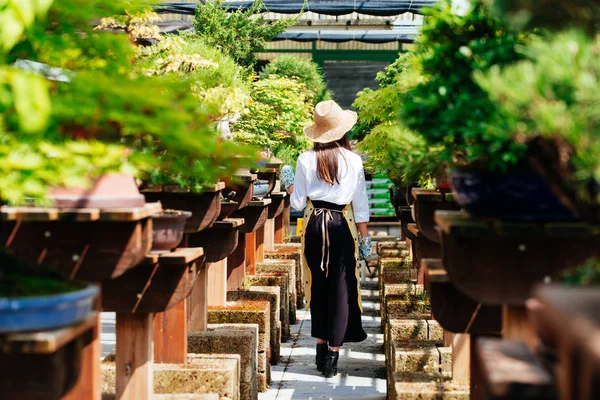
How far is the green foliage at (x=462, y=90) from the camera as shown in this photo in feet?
8.36

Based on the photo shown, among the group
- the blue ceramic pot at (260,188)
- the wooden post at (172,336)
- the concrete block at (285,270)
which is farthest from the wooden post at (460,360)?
the concrete block at (285,270)

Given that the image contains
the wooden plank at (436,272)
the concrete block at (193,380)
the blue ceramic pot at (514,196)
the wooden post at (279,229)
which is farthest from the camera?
the wooden post at (279,229)

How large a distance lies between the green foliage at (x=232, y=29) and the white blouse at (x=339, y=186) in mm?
3817

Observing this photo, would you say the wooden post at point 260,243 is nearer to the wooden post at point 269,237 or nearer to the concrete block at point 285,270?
the concrete block at point 285,270

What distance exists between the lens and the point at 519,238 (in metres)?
2.72

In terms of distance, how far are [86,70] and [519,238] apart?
1309 millimetres

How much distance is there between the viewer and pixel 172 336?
4.86 meters

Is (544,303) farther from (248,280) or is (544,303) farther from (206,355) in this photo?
(248,280)

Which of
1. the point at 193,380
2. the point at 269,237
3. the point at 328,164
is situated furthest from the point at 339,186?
the point at 269,237

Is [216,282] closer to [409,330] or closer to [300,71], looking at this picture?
[409,330]

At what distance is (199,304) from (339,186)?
1.35 metres

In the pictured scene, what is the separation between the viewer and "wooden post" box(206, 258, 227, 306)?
6.61m

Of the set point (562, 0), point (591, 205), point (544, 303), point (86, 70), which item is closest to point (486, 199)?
point (591, 205)

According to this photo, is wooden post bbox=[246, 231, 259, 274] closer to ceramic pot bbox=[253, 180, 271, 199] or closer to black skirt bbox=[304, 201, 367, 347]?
ceramic pot bbox=[253, 180, 271, 199]
